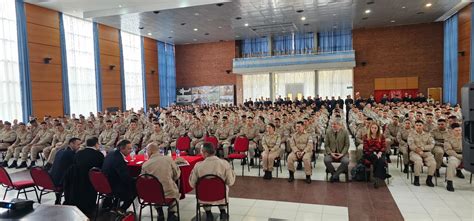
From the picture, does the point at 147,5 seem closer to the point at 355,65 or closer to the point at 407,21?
the point at 355,65

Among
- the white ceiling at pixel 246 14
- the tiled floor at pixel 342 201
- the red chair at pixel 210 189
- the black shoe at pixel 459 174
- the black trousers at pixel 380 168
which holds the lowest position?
the tiled floor at pixel 342 201

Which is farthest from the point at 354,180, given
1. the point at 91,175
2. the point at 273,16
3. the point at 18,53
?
the point at 18,53

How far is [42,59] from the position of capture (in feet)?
49.6

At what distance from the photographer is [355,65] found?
864 inches

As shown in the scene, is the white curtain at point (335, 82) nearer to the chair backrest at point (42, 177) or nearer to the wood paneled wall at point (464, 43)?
the wood paneled wall at point (464, 43)

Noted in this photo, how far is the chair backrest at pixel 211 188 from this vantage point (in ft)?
13.3

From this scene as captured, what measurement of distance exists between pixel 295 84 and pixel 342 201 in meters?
20.6

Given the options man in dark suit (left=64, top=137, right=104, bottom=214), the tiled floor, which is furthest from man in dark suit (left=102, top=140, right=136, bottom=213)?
the tiled floor

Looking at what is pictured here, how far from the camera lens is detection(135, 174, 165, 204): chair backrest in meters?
4.03

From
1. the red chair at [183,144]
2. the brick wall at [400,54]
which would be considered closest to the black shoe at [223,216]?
the red chair at [183,144]

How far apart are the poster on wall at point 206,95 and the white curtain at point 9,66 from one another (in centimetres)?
1442

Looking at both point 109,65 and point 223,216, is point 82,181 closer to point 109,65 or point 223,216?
point 223,216

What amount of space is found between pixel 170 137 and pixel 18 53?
32.9ft

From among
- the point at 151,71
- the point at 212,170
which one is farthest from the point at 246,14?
the point at 212,170
